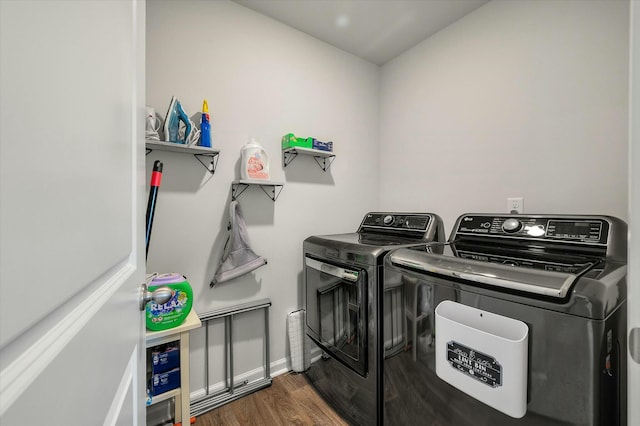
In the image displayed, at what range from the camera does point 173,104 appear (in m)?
1.48

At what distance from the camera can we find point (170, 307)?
1.26 meters

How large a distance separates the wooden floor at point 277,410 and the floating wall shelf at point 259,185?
1.35 meters

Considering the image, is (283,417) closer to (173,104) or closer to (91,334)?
(91,334)

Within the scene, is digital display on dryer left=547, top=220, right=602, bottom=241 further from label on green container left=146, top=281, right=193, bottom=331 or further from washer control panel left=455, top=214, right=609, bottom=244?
label on green container left=146, top=281, right=193, bottom=331

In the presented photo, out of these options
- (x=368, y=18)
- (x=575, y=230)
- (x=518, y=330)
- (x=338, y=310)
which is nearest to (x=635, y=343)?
(x=518, y=330)

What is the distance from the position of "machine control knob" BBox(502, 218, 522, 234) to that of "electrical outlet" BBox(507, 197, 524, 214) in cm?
34

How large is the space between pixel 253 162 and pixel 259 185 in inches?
8.4

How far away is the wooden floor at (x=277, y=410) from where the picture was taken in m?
1.54

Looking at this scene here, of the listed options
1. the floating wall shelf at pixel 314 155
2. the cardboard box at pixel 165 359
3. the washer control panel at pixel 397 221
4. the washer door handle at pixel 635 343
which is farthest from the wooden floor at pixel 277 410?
the floating wall shelf at pixel 314 155

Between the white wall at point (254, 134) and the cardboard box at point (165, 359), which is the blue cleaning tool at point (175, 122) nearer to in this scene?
the white wall at point (254, 134)

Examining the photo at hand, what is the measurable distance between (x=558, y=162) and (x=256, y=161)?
72.1 inches

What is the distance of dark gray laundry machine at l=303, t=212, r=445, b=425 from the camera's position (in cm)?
135

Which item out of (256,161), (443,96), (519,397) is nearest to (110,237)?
(519,397)

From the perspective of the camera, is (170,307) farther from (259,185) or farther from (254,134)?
(254,134)
